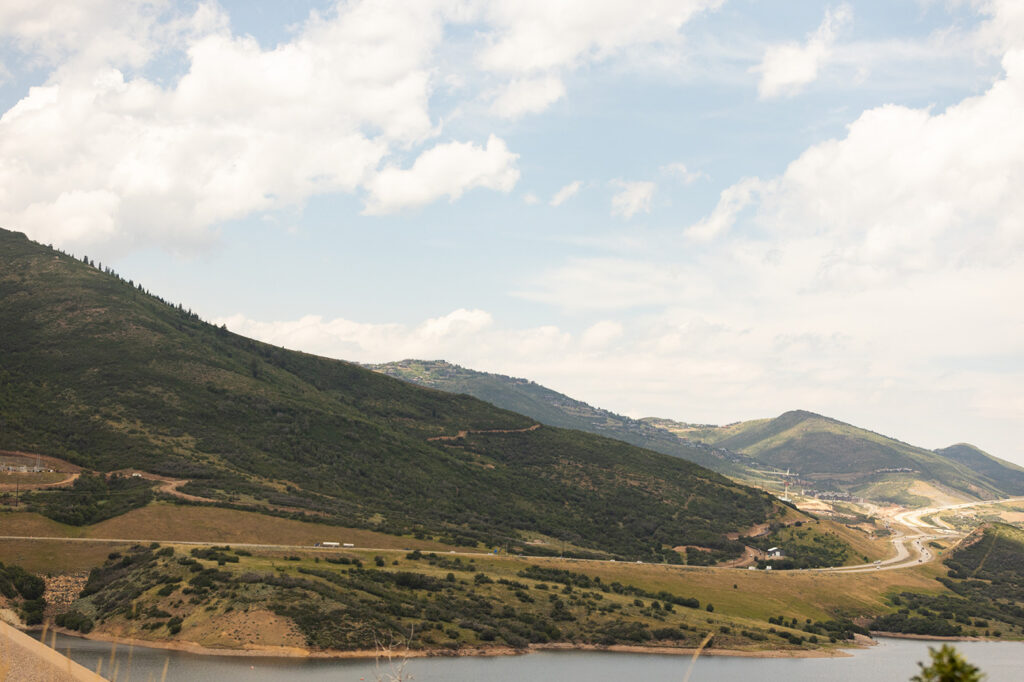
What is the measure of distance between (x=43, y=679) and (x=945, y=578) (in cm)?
15838

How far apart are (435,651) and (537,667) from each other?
9466mm

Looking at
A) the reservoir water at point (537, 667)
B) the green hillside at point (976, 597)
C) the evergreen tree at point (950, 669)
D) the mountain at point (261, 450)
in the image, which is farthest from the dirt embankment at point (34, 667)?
the green hillside at point (976, 597)

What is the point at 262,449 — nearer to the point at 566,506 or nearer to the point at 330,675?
the point at 566,506

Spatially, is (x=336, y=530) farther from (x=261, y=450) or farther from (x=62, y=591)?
(x=261, y=450)

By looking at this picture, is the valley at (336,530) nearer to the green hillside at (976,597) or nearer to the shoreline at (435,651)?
the shoreline at (435,651)

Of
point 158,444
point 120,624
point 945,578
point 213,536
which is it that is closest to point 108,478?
point 158,444

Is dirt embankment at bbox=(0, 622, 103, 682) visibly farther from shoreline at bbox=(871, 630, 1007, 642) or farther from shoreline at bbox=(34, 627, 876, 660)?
shoreline at bbox=(871, 630, 1007, 642)

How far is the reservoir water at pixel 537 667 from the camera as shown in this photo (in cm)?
6103

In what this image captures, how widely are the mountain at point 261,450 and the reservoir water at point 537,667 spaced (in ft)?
141

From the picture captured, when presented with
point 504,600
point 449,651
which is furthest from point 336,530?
point 449,651

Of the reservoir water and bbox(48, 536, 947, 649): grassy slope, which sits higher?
bbox(48, 536, 947, 649): grassy slope

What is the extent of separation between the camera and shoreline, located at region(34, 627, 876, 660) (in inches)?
2680

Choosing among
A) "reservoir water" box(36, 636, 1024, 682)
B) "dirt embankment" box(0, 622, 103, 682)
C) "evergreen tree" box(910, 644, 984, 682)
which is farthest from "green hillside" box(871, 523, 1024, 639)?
"evergreen tree" box(910, 644, 984, 682)

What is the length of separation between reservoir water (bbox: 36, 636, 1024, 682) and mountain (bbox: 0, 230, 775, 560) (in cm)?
4307
